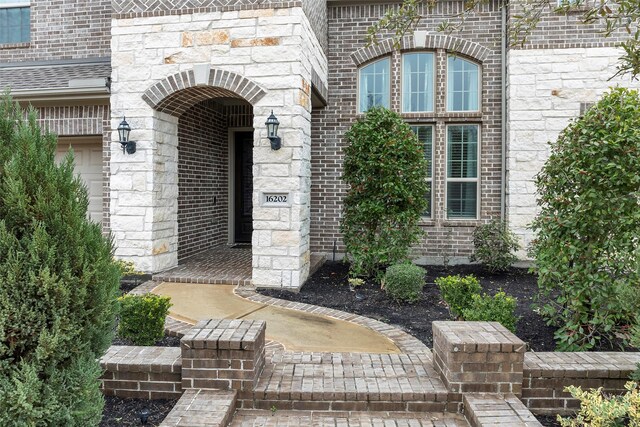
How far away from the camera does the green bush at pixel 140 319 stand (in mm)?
4047

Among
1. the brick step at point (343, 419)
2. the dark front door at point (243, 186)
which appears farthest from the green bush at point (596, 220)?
the dark front door at point (243, 186)

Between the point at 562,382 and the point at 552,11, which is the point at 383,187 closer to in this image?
the point at 552,11

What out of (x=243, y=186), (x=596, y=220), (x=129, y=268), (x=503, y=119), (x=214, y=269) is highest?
(x=503, y=119)

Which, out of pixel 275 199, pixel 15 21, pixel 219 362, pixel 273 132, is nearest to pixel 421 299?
pixel 275 199

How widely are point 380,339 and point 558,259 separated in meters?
1.71

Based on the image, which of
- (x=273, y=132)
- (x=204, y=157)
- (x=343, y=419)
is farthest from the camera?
(x=204, y=157)

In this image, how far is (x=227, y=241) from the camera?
395 inches

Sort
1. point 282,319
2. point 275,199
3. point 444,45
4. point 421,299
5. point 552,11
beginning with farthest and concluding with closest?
point 444,45
point 275,199
point 421,299
point 282,319
point 552,11

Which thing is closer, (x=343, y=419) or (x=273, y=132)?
(x=343, y=419)

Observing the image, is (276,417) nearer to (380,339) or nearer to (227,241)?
(380,339)

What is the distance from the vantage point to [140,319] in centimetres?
407

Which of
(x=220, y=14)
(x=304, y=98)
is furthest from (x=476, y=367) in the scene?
(x=220, y=14)

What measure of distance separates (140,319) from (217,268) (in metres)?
3.44

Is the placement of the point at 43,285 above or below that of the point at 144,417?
above
